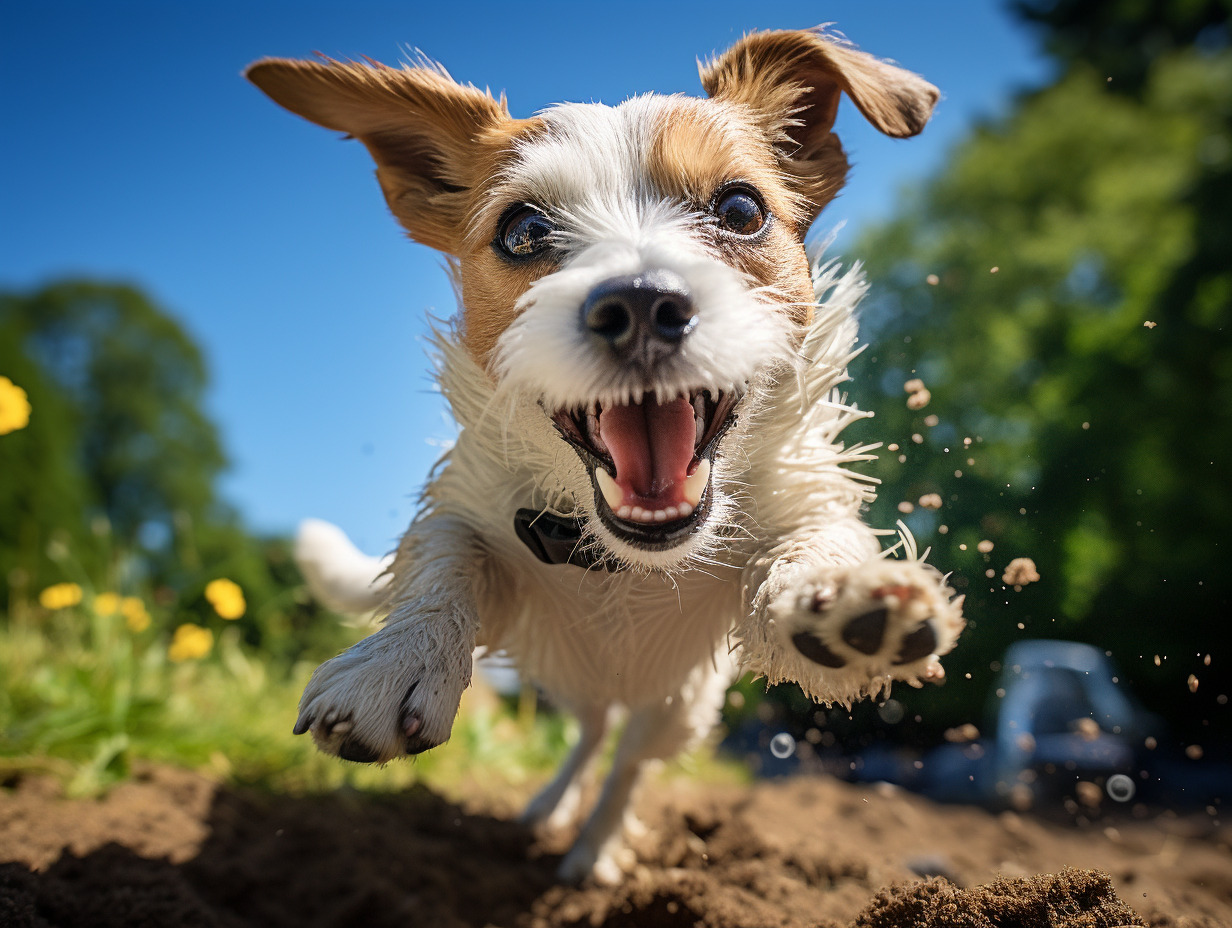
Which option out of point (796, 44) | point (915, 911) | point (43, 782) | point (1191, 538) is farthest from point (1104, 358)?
point (43, 782)

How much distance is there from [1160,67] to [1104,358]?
8.69 m

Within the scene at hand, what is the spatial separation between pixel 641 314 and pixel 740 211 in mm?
636

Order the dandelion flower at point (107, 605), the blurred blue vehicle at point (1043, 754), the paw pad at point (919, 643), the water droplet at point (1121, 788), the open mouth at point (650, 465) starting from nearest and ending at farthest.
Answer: the paw pad at point (919, 643) → the open mouth at point (650, 465) → the dandelion flower at point (107, 605) → the blurred blue vehicle at point (1043, 754) → the water droplet at point (1121, 788)

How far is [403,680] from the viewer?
73.0 inches

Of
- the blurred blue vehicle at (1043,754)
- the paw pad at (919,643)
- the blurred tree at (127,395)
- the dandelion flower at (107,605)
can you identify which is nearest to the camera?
the paw pad at (919,643)

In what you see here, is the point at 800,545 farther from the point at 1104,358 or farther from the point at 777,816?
the point at 1104,358

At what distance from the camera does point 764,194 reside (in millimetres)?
2232

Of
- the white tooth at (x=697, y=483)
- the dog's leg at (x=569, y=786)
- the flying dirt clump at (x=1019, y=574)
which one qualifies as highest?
the flying dirt clump at (x=1019, y=574)

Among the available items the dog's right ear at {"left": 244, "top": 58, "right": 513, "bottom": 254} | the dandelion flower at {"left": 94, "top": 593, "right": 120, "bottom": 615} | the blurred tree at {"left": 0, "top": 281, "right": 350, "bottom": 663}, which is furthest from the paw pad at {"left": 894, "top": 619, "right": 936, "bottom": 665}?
the blurred tree at {"left": 0, "top": 281, "right": 350, "bottom": 663}

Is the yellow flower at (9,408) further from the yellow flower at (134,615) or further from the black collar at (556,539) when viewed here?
the black collar at (556,539)

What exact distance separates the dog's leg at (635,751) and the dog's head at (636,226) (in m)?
1.26

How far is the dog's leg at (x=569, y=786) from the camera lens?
3.77m

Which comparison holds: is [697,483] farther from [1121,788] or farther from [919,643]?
[1121,788]

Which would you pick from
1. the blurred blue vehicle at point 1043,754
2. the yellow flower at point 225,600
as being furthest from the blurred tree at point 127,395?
the blurred blue vehicle at point 1043,754
